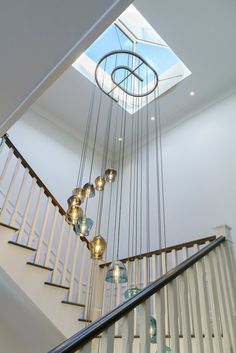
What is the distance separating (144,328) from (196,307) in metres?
0.61

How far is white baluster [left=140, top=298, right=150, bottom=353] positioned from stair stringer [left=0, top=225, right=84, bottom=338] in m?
2.31

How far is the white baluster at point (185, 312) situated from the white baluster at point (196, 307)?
98 mm

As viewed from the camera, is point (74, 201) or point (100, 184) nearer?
point (74, 201)

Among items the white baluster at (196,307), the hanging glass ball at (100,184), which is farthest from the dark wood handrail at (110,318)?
the hanging glass ball at (100,184)

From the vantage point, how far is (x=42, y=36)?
1.95 m

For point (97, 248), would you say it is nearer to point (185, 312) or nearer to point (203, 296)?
point (203, 296)

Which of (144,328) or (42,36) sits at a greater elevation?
(42,36)

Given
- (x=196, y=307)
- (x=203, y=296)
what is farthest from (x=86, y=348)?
(x=203, y=296)

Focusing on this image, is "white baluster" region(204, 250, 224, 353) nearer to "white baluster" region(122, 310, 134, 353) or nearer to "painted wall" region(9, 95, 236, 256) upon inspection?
"white baluster" region(122, 310, 134, 353)

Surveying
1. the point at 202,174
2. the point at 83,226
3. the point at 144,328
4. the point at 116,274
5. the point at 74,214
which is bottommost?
the point at 144,328

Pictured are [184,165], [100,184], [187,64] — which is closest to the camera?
[100,184]

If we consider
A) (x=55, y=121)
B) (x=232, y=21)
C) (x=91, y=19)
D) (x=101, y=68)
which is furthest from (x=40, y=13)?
(x=55, y=121)

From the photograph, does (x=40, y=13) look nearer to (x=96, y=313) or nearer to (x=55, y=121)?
(x=96, y=313)

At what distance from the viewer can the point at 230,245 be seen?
2.78 meters
